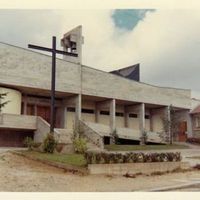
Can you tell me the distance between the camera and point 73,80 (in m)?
28.9

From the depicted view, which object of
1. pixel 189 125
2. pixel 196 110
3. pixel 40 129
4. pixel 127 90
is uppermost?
pixel 127 90

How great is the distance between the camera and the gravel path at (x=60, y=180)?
11859mm

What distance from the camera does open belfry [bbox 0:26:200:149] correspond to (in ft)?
85.9

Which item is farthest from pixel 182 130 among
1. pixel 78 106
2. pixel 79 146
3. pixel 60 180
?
pixel 60 180

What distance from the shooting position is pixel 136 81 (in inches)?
1287

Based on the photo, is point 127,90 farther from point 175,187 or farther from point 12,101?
point 175,187

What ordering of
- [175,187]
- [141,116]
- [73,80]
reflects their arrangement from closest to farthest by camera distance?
[175,187], [73,80], [141,116]

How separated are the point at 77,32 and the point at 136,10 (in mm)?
16024

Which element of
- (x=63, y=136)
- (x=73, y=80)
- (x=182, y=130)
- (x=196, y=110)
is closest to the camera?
(x=63, y=136)

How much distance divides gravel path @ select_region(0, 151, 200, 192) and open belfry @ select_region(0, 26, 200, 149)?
29.1 ft

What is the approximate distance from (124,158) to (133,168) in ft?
1.50

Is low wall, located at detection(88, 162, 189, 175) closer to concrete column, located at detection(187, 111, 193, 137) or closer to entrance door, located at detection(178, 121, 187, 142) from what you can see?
concrete column, located at detection(187, 111, 193, 137)

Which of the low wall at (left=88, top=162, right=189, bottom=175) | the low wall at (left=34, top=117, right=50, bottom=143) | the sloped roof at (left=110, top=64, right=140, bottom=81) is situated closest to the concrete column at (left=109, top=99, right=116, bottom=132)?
the sloped roof at (left=110, top=64, right=140, bottom=81)

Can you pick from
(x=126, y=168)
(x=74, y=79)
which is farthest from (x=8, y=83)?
(x=126, y=168)
